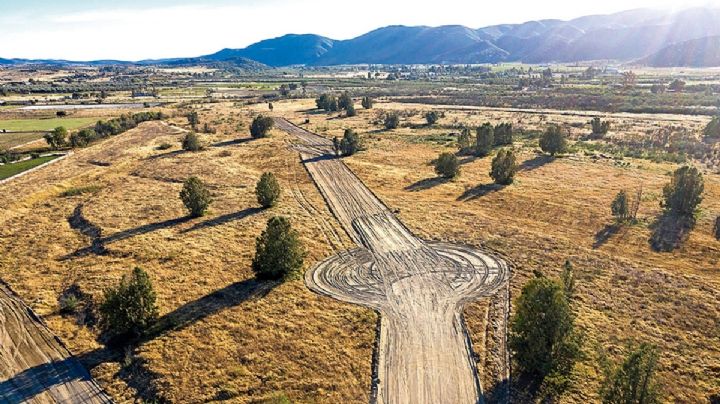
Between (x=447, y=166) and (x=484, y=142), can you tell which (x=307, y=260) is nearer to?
(x=447, y=166)

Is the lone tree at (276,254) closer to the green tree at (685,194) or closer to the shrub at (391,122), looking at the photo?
the green tree at (685,194)

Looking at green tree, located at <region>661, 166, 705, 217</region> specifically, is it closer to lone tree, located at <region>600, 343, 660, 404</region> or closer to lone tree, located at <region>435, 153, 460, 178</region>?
lone tree, located at <region>435, 153, 460, 178</region>

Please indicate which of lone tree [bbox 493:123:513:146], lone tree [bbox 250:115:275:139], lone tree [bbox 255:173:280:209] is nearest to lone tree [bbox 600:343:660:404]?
lone tree [bbox 255:173:280:209]

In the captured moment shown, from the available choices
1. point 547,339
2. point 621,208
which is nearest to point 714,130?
point 621,208

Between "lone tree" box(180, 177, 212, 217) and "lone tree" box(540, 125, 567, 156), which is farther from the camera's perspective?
"lone tree" box(540, 125, 567, 156)

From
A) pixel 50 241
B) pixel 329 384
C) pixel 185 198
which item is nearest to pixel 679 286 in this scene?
pixel 329 384

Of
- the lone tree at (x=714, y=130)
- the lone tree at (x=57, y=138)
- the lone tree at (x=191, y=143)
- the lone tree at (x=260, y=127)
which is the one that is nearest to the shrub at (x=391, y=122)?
the lone tree at (x=260, y=127)
